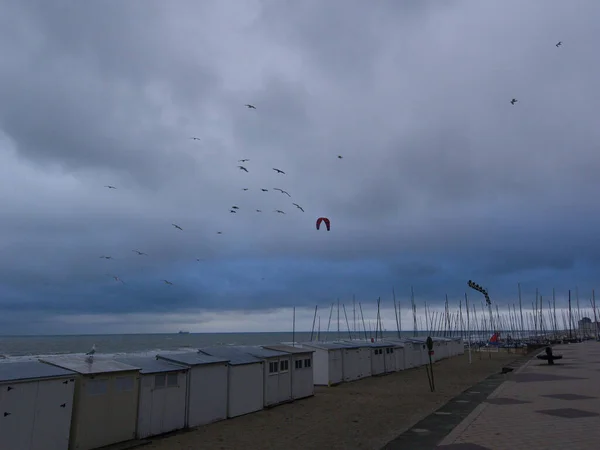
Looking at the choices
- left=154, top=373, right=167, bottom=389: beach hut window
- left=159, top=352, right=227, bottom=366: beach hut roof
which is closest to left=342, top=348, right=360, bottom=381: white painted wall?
left=159, top=352, right=227, bottom=366: beach hut roof

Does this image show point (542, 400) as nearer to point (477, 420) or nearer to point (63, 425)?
point (477, 420)

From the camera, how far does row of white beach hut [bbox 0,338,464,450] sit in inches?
506

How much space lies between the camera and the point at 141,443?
613 inches

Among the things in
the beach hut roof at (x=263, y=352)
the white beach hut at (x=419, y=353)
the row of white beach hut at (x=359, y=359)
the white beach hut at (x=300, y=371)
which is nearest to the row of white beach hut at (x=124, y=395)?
the beach hut roof at (x=263, y=352)

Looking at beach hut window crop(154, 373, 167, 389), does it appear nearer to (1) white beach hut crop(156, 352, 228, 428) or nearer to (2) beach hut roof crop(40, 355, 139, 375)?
(2) beach hut roof crop(40, 355, 139, 375)

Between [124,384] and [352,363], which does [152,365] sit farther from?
[352,363]

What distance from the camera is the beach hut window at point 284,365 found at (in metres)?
24.5

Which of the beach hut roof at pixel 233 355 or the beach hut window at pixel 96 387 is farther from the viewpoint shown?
the beach hut roof at pixel 233 355

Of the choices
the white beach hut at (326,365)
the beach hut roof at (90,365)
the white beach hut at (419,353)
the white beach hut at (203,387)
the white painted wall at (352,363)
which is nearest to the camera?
the beach hut roof at (90,365)

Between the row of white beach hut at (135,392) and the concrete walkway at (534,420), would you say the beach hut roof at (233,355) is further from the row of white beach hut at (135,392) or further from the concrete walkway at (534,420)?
the concrete walkway at (534,420)

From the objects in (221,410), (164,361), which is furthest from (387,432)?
(164,361)

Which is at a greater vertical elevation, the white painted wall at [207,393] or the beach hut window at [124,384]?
the beach hut window at [124,384]

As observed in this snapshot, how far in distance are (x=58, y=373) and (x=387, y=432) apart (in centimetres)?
1088

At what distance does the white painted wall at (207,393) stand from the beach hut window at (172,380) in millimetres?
725
